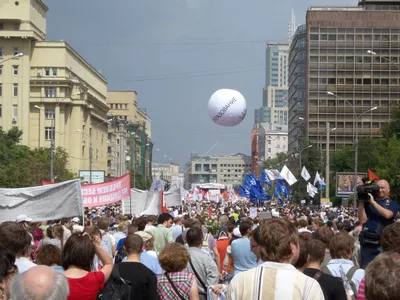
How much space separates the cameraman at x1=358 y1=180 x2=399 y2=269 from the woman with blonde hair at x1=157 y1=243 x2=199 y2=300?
1.97m

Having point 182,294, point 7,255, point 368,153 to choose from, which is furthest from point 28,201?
point 368,153

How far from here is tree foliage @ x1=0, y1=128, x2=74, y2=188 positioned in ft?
187

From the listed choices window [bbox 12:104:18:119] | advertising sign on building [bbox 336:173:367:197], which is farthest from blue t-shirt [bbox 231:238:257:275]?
window [bbox 12:104:18:119]

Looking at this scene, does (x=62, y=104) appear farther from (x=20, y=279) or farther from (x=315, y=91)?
(x=20, y=279)

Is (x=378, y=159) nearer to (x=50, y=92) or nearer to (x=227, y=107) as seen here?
(x=227, y=107)

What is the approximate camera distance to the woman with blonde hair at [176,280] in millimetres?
8406

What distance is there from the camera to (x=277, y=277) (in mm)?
5547

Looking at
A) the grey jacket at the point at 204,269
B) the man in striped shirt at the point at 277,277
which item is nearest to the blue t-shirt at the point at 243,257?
the grey jacket at the point at 204,269

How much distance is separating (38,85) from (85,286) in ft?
288

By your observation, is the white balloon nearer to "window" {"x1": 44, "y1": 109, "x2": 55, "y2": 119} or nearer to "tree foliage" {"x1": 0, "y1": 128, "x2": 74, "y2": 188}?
"tree foliage" {"x1": 0, "y1": 128, "x2": 74, "y2": 188}

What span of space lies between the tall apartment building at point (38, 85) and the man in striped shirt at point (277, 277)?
80.5 m

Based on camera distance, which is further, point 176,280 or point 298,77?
point 298,77

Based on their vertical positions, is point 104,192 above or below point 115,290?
above

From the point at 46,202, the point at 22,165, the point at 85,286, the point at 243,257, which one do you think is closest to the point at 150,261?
the point at 243,257
